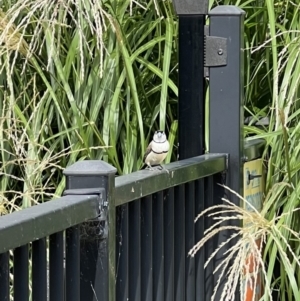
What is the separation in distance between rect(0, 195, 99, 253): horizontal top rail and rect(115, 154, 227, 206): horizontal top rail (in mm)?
212

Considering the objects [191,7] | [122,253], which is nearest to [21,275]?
[122,253]

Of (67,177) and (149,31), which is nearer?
(67,177)

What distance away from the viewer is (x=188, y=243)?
248cm

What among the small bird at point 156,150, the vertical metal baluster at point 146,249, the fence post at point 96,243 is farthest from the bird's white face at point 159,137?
the fence post at point 96,243

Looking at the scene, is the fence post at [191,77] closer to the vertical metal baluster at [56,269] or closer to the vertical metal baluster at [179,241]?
the vertical metal baluster at [179,241]

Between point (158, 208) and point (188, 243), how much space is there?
284mm

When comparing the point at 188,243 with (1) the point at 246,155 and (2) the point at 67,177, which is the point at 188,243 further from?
(2) the point at 67,177

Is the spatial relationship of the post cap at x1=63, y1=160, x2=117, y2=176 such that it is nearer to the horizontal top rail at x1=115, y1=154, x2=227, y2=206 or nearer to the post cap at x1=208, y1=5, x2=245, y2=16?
the horizontal top rail at x1=115, y1=154, x2=227, y2=206

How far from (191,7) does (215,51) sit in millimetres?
159

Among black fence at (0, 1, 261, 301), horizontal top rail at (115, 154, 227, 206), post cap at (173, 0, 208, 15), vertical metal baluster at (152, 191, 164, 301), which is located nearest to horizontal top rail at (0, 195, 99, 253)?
black fence at (0, 1, 261, 301)

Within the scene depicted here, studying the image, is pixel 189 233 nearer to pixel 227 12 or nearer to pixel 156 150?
pixel 156 150

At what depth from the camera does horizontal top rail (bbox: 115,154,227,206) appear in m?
1.96

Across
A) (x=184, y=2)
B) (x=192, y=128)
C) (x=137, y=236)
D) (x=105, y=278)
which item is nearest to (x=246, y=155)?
(x=192, y=128)

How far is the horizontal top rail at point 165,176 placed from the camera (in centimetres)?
196
